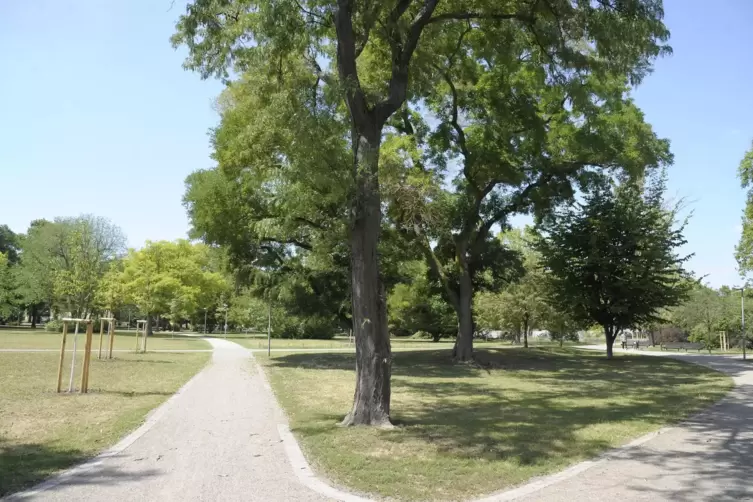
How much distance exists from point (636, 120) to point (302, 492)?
Result: 22.6 meters

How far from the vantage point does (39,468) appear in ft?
19.9

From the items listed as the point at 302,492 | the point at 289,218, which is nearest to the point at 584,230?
the point at 289,218

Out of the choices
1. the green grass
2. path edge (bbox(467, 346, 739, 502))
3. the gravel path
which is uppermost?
the gravel path

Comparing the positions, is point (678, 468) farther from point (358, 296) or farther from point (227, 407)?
point (227, 407)

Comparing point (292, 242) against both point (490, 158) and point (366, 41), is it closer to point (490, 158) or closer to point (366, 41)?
point (490, 158)

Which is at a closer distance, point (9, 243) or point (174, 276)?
point (174, 276)

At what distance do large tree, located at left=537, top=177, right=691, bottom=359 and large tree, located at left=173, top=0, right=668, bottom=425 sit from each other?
1641 cm

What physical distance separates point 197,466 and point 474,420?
5051 mm

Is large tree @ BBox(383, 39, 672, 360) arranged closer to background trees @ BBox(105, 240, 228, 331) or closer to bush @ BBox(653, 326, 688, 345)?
background trees @ BBox(105, 240, 228, 331)

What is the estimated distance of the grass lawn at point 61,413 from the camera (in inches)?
252

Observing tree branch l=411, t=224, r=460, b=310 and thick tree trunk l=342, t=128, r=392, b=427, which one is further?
tree branch l=411, t=224, r=460, b=310

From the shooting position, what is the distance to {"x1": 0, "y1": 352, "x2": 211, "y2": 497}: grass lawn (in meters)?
6.39

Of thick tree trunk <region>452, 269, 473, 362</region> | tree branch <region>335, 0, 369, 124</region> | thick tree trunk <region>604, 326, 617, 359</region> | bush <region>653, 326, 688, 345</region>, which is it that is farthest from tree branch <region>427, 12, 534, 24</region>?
bush <region>653, 326, 688, 345</region>

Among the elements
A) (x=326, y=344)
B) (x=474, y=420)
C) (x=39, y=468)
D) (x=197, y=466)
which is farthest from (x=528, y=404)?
(x=326, y=344)
